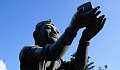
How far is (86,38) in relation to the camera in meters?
3.48

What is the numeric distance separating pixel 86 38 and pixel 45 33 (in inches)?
37.5

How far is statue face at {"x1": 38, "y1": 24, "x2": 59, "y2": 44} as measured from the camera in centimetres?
388

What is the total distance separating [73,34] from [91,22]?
0.37 metres

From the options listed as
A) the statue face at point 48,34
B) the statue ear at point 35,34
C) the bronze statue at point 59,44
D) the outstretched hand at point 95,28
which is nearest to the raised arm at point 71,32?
the bronze statue at point 59,44

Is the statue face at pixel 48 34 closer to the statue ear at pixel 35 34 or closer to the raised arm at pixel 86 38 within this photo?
the statue ear at pixel 35 34

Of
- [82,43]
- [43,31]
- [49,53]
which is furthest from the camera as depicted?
[43,31]

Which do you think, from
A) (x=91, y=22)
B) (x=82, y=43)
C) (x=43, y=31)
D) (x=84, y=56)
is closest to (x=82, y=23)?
(x=91, y=22)

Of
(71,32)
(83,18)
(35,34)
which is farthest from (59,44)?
(35,34)

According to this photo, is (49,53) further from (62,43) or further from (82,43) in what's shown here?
(82,43)

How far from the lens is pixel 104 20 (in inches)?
126

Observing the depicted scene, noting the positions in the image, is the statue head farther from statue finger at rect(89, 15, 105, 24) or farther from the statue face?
statue finger at rect(89, 15, 105, 24)

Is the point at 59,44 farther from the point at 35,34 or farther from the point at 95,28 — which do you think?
the point at 35,34

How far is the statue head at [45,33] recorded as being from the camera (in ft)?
12.8

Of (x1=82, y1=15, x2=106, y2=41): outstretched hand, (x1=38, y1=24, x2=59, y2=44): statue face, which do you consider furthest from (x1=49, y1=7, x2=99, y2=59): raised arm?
(x1=38, y1=24, x2=59, y2=44): statue face
